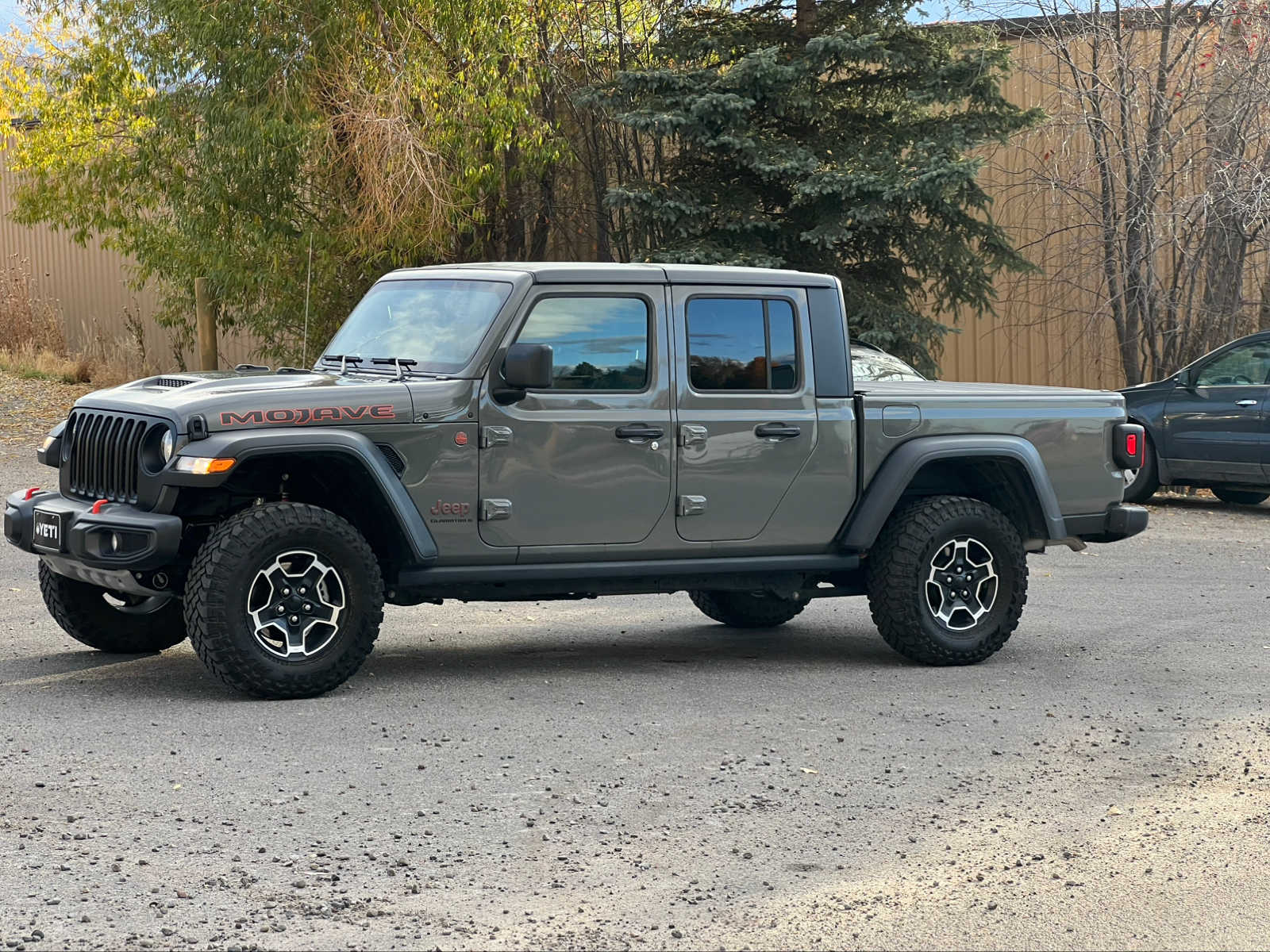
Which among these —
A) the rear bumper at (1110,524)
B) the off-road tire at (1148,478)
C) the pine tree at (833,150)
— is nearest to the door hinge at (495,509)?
the rear bumper at (1110,524)

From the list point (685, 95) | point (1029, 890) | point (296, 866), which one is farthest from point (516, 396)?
point (685, 95)

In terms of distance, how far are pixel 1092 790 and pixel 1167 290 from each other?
14.0 metres

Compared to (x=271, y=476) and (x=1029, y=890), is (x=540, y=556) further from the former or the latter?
(x=1029, y=890)

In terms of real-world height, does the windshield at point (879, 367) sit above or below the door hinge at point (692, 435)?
above

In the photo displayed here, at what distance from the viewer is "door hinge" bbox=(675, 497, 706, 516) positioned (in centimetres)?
803

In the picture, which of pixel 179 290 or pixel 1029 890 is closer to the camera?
pixel 1029 890

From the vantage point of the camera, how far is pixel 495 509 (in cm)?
763

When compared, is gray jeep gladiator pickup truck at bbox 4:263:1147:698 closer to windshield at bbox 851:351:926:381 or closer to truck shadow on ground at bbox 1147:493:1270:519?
windshield at bbox 851:351:926:381

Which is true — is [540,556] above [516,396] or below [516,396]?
below

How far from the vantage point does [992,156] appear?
2023cm

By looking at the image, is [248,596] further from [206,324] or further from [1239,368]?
[206,324]

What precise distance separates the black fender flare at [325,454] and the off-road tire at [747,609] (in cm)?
259

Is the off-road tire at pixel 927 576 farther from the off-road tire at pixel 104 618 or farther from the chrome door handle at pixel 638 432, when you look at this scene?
the off-road tire at pixel 104 618

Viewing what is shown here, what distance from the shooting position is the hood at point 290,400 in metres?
7.16
